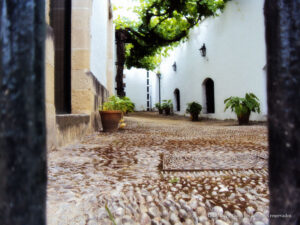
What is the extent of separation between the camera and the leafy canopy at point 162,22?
24.0ft

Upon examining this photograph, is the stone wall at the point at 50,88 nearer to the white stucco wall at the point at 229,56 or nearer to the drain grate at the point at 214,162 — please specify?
the drain grate at the point at 214,162

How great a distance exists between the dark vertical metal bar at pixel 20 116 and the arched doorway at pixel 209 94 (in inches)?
324

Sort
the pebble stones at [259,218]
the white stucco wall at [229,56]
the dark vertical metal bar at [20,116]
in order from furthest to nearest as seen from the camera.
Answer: the white stucco wall at [229,56] → the pebble stones at [259,218] → the dark vertical metal bar at [20,116]

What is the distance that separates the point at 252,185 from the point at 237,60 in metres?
6.00

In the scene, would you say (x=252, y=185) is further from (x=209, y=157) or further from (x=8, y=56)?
(x=8, y=56)

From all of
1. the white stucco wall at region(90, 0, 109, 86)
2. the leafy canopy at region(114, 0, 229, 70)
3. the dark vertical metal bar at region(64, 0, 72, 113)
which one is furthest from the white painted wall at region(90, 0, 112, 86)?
the leafy canopy at region(114, 0, 229, 70)

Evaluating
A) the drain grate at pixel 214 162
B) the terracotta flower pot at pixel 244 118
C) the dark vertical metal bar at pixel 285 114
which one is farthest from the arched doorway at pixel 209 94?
the dark vertical metal bar at pixel 285 114

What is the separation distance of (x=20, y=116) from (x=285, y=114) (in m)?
0.32

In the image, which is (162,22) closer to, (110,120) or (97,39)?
(97,39)

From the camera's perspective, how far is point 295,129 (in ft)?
0.91

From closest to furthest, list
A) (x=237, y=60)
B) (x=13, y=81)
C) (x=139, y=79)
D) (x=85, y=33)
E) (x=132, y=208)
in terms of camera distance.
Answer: (x=13, y=81), (x=132, y=208), (x=85, y=33), (x=237, y=60), (x=139, y=79)

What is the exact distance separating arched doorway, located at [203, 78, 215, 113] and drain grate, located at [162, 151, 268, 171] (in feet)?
22.1

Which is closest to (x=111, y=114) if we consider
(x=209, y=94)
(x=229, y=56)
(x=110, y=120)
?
(x=110, y=120)

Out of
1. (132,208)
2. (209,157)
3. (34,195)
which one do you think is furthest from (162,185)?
(34,195)
